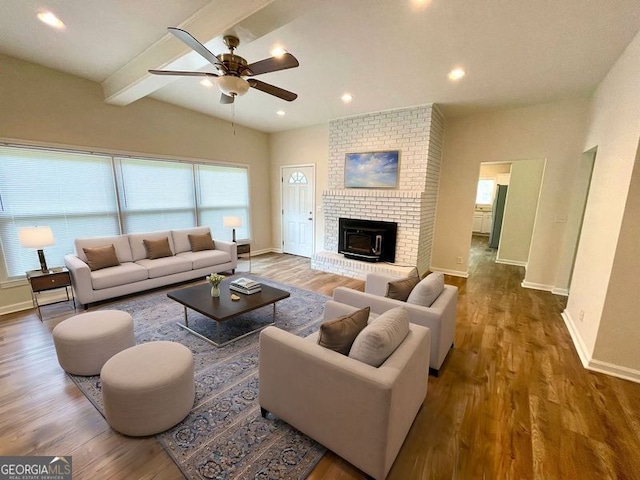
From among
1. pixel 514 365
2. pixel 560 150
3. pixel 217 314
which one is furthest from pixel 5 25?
pixel 560 150

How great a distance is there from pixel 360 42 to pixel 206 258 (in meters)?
3.76

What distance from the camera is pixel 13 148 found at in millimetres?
3219

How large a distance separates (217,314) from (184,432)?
3.30 feet

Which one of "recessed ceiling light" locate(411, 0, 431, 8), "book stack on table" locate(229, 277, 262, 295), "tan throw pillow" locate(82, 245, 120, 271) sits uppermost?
"recessed ceiling light" locate(411, 0, 431, 8)

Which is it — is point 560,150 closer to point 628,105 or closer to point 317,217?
point 628,105

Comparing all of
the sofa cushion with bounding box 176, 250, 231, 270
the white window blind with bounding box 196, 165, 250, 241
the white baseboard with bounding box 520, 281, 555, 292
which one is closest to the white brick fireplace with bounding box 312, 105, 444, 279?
the white baseboard with bounding box 520, 281, 555, 292

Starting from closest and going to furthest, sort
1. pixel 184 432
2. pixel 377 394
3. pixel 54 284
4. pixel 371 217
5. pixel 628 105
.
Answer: pixel 377 394 → pixel 184 432 → pixel 628 105 → pixel 54 284 → pixel 371 217

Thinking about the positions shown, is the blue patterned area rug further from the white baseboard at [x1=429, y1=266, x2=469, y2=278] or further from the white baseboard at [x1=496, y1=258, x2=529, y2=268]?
the white baseboard at [x1=496, y1=258, x2=529, y2=268]

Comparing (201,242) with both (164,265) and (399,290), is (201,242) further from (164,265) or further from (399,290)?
(399,290)

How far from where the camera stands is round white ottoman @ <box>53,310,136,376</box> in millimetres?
2104

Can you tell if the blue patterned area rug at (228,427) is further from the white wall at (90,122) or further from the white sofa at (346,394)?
the white wall at (90,122)

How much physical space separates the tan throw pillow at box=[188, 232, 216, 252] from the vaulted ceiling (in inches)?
88.4

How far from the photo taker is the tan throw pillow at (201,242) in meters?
4.66

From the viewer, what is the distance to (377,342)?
139 cm
